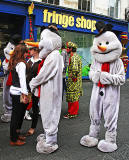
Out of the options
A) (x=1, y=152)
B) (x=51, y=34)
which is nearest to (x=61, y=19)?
(x=51, y=34)

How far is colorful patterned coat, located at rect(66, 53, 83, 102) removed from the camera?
5.19m

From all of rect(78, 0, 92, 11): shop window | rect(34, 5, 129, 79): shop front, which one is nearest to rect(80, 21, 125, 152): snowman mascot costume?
rect(34, 5, 129, 79): shop front

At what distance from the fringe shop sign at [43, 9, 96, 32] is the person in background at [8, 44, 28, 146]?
24.7ft

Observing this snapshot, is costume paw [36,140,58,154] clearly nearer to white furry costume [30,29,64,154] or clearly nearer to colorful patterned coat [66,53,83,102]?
white furry costume [30,29,64,154]

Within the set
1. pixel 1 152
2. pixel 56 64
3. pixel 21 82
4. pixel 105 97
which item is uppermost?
pixel 56 64

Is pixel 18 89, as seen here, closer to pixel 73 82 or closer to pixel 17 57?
pixel 17 57

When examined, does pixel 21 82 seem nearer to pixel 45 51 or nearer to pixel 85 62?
pixel 45 51

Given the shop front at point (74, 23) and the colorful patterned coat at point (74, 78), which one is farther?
the shop front at point (74, 23)

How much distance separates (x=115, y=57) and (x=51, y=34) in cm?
106

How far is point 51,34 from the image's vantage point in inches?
129

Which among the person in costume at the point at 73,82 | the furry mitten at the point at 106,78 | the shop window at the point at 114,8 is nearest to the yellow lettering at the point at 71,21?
the shop window at the point at 114,8

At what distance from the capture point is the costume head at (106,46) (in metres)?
3.26

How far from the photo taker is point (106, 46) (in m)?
3.27

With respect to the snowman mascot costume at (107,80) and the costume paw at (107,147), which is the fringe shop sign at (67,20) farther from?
the costume paw at (107,147)
